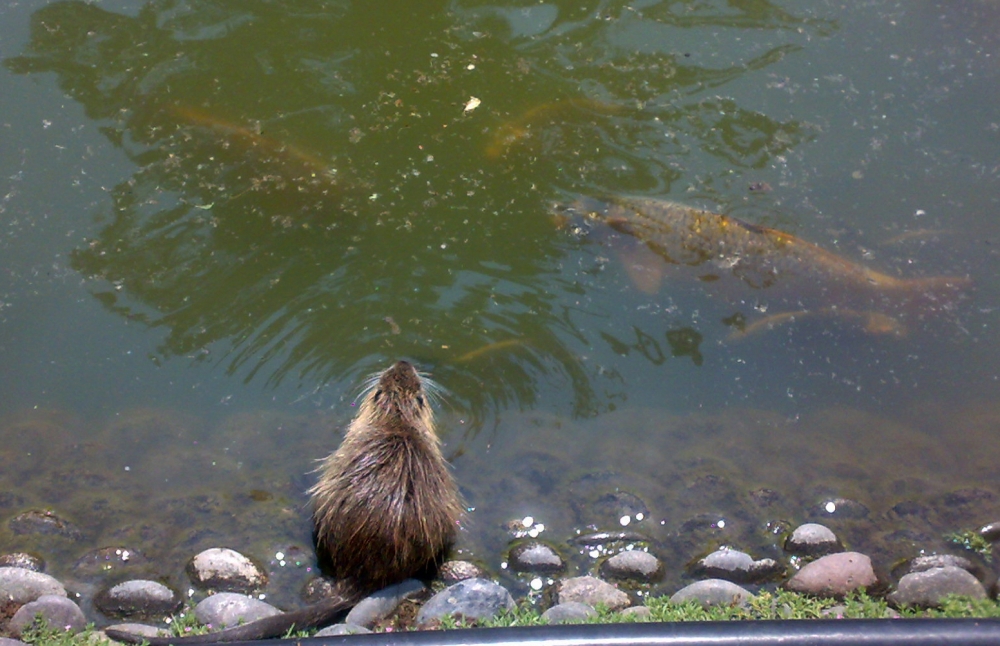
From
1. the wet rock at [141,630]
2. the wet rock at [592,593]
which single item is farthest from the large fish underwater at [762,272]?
the wet rock at [141,630]

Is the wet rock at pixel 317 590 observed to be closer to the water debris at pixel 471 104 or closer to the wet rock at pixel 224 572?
the wet rock at pixel 224 572

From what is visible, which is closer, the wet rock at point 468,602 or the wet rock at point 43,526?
the wet rock at point 468,602

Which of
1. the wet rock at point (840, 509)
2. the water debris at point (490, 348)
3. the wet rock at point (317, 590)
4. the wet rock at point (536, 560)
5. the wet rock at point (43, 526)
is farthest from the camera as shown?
the water debris at point (490, 348)

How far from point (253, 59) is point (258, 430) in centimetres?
317

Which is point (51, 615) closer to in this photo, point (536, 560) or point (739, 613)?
point (536, 560)

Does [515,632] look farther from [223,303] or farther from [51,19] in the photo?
[51,19]

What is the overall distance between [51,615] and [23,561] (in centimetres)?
54

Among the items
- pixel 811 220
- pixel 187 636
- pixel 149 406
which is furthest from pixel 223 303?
pixel 811 220

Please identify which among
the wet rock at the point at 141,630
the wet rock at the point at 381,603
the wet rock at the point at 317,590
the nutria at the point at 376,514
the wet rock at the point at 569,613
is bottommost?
the wet rock at the point at 317,590

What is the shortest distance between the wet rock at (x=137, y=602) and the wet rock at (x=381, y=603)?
0.89 metres

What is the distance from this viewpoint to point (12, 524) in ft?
14.8

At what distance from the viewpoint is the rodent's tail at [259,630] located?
3742 millimetres

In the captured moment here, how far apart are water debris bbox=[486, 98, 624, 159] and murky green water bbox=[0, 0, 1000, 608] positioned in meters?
0.02

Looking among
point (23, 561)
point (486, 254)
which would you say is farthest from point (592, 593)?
point (23, 561)
